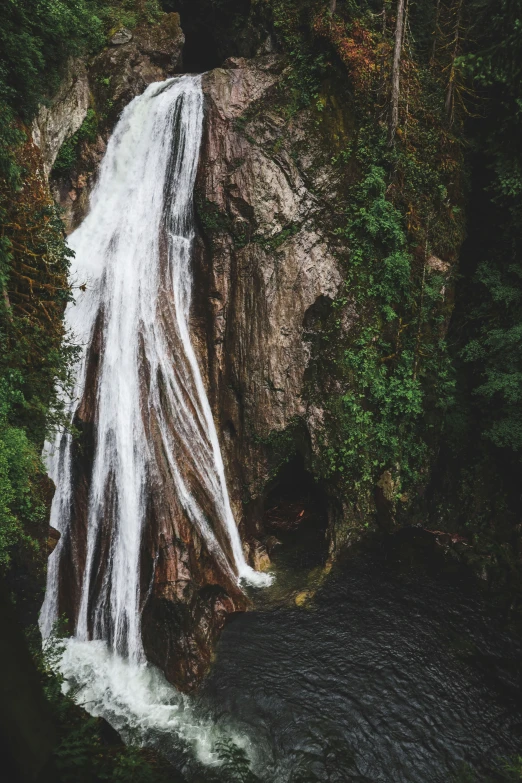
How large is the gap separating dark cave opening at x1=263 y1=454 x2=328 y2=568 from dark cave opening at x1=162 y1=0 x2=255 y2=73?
13.0 meters

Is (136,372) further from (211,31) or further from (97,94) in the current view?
(211,31)

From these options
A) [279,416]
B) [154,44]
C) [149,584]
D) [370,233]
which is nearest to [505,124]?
[370,233]

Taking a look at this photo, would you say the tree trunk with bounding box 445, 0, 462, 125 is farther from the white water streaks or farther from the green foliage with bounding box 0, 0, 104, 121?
the white water streaks

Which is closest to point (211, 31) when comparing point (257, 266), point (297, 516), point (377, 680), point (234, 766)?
point (257, 266)

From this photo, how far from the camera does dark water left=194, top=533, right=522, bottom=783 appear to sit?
6.58 m

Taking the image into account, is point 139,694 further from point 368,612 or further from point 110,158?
point 110,158

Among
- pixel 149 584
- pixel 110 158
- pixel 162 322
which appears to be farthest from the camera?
pixel 110 158

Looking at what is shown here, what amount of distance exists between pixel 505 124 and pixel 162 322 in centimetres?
925

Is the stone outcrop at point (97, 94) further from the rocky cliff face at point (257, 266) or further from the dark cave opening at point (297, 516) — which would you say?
the dark cave opening at point (297, 516)

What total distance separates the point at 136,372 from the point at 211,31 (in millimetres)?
14783

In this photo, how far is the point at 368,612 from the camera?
353 inches

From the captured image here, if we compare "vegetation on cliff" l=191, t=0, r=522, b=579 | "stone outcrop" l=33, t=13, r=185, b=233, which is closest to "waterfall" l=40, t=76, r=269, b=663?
"stone outcrop" l=33, t=13, r=185, b=233

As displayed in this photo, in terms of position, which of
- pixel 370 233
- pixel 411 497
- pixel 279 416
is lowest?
pixel 411 497

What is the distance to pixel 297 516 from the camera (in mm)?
12133
